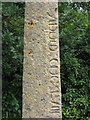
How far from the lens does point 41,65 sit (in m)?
2.33

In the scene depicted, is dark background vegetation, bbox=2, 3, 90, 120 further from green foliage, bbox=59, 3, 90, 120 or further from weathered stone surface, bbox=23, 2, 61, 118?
weathered stone surface, bbox=23, 2, 61, 118

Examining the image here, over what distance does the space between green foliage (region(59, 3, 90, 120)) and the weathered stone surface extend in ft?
9.51

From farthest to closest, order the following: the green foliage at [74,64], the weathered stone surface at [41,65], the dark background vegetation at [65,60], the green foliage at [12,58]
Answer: the green foliage at [74,64] → the dark background vegetation at [65,60] → the green foliage at [12,58] → the weathered stone surface at [41,65]

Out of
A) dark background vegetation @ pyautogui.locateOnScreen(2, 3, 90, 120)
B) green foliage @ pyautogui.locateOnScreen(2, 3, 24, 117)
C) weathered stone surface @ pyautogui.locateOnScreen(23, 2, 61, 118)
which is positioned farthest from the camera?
dark background vegetation @ pyautogui.locateOnScreen(2, 3, 90, 120)

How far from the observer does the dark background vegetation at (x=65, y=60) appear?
15.6 ft

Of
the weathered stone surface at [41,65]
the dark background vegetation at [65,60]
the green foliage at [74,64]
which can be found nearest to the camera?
the weathered stone surface at [41,65]

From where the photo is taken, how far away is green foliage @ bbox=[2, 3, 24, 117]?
15.2 ft

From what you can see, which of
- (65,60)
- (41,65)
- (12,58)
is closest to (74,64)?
(65,60)

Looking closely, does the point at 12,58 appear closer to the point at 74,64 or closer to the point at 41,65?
the point at 74,64

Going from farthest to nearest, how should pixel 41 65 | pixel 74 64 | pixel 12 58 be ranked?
pixel 74 64, pixel 12 58, pixel 41 65

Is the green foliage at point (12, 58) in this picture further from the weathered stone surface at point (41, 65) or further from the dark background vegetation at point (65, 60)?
the weathered stone surface at point (41, 65)

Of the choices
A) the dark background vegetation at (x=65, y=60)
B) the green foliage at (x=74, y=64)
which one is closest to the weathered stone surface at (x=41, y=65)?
the dark background vegetation at (x=65, y=60)

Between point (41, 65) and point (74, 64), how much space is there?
3.10 m

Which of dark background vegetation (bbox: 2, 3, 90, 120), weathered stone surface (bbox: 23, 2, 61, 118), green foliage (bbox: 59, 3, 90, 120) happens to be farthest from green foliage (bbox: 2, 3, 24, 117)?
weathered stone surface (bbox: 23, 2, 61, 118)
